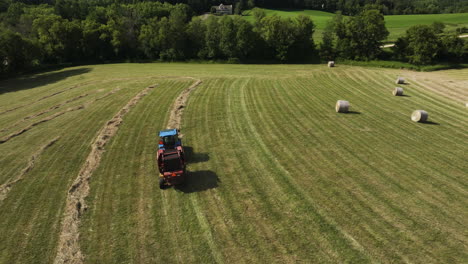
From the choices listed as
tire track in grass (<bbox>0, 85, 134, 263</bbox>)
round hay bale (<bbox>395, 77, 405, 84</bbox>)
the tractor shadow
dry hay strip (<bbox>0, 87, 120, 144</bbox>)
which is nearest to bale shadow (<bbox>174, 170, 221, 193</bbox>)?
the tractor shadow

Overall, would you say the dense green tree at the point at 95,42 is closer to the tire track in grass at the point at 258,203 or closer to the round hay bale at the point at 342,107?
the tire track in grass at the point at 258,203

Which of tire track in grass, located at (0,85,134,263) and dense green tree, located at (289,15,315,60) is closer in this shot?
tire track in grass, located at (0,85,134,263)

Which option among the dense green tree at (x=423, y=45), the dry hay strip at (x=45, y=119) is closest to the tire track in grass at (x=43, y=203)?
the dry hay strip at (x=45, y=119)

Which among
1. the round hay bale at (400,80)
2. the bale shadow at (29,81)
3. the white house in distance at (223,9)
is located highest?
the white house in distance at (223,9)

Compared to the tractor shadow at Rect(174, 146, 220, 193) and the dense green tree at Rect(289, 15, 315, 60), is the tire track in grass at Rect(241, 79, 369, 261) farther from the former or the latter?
the dense green tree at Rect(289, 15, 315, 60)

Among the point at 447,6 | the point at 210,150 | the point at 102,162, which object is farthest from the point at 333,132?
the point at 447,6
